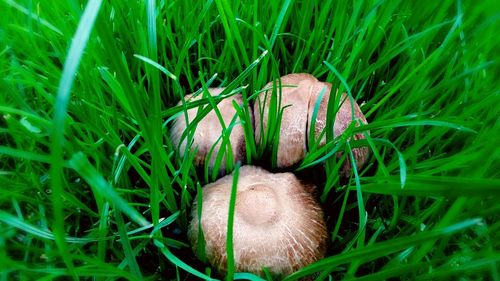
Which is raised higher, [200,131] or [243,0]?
[243,0]

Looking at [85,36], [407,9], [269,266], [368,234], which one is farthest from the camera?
[407,9]

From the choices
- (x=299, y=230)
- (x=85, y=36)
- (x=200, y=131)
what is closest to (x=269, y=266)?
(x=299, y=230)

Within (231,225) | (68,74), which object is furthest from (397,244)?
(68,74)

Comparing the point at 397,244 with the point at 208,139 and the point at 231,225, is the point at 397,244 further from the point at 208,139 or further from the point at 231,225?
the point at 208,139

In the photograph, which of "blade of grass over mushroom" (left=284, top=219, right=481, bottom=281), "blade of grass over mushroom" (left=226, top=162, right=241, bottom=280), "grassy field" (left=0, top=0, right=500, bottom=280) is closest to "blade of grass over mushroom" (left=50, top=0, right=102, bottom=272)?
"grassy field" (left=0, top=0, right=500, bottom=280)

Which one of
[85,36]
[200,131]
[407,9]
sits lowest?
[200,131]

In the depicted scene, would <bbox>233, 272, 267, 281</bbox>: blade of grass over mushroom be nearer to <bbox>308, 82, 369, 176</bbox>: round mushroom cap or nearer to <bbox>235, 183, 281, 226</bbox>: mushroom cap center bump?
<bbox>235, 183, 281, 226</bbox>: mushroom cap center bump

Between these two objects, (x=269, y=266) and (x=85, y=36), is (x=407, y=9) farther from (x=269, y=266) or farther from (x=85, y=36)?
(x=85, y=36)
